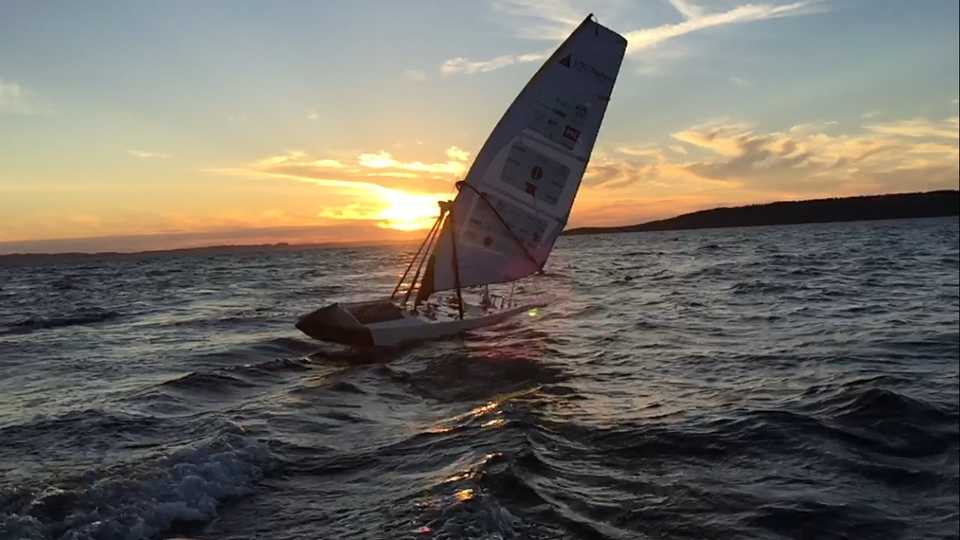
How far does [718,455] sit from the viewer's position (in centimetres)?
1099

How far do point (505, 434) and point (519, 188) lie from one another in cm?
1444

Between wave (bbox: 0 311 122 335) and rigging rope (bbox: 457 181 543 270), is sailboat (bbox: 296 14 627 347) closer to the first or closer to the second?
rigging rope (bbox: 457 181 543 270)

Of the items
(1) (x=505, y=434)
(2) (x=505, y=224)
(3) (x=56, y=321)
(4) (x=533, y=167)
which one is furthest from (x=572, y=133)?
(3) (x=56, y=321)

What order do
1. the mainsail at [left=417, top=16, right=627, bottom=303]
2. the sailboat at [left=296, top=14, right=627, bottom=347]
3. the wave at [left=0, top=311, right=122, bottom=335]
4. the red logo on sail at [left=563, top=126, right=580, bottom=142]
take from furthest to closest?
the wave at [left=0, top=311, right=122, bottom=335], the red logo on sail at [left=563, top=126, right=580, bottom=142], the mainsail at [left=417, top=16, right=627, bottom=303], the sailboat at [left=296, top=14, right=627, bottom=347]

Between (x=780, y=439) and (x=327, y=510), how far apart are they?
7635mm

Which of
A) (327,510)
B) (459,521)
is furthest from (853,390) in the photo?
(327,510)

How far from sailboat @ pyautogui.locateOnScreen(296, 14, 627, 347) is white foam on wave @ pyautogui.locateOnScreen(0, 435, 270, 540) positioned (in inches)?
461

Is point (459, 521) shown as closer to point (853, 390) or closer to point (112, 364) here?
point (853, 390)

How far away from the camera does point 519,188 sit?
997 inches

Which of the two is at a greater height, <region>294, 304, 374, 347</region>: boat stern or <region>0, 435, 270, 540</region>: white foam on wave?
<region>294, 304, 374, 347</region>: boat stern

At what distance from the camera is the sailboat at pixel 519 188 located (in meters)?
23.9

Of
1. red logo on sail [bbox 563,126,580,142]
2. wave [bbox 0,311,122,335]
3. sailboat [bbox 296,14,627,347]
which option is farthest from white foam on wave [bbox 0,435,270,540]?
wave [bbox 0,311,122,335]

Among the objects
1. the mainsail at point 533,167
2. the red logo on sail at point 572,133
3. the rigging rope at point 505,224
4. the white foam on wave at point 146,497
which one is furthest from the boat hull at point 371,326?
the white foam on wave at point 146,497

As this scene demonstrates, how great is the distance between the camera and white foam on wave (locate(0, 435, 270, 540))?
838cm
